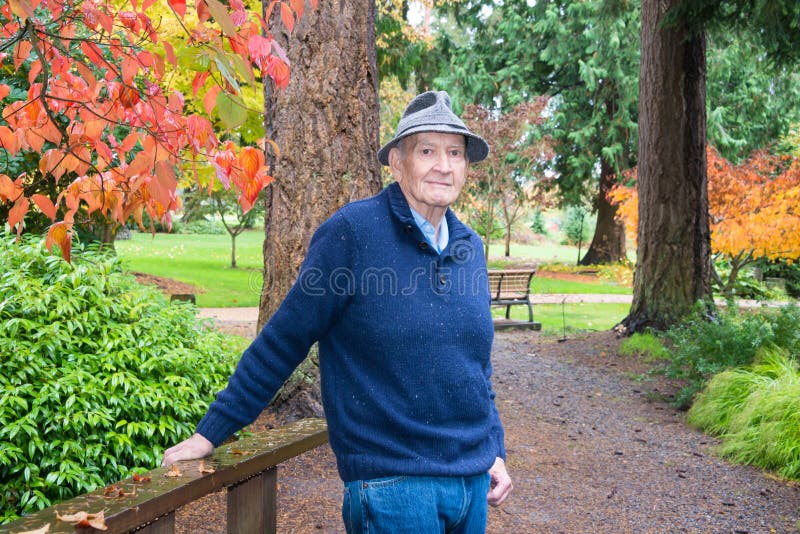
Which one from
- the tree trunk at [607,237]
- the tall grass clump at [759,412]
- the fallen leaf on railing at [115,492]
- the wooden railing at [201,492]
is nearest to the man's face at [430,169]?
the wooden railing at [201,492]

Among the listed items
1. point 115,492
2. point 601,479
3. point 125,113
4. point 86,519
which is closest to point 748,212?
point 601,479

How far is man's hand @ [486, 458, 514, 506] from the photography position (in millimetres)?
2416

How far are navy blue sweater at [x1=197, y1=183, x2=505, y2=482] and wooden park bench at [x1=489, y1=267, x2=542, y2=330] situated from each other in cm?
1024

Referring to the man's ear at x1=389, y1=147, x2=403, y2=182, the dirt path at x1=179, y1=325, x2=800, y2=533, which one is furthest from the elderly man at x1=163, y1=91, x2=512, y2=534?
the dirt path at x1=179, y1=325, x2=800, y2=533

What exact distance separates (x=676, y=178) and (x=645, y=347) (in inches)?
86.2

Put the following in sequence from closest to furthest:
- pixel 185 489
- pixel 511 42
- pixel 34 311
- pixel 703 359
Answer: pixel 185 489, pixel 34 311, pixel 703 359, pixel 511 42

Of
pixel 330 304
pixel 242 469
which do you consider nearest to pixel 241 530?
pixel 242 469

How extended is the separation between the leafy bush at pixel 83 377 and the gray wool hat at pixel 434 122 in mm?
2222

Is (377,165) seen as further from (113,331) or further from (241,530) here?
(241,530)

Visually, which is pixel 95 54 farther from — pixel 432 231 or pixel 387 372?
pixel 387 372

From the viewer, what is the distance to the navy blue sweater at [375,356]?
6.83 feet

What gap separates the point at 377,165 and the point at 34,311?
2336mm

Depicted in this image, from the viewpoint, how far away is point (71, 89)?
12.0 ft

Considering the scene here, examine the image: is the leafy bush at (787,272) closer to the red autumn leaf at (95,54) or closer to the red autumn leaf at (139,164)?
the red autumn leaf at (95,54)
